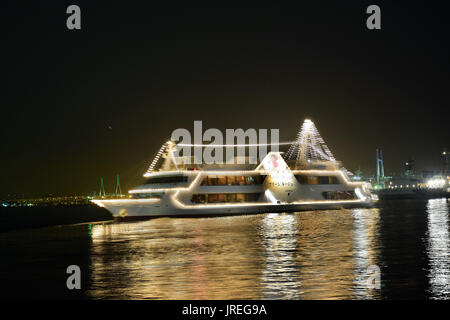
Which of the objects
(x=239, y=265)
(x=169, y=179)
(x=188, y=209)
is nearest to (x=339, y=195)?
(x=188, y=209)

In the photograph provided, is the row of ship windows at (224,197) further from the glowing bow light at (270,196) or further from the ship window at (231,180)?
the ship window at (231,180)

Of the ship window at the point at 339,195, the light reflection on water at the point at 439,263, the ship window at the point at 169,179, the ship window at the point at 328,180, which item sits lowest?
the light reflection on water at the point at 439,263

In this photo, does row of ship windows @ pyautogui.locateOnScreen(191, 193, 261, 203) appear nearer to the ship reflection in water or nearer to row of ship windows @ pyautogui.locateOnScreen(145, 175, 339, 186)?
row of ship windows @ pyautogui.locateOnScreen(145, 175, 339, 186)

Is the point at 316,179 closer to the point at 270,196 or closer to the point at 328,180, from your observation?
the point at 328,180

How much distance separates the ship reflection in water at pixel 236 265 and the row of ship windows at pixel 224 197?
15.7 m

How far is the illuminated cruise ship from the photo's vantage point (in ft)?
147

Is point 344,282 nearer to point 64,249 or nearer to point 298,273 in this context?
point 298,273

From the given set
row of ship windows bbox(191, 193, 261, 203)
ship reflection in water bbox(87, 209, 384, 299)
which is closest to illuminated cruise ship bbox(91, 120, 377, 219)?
row of ship windows bbox(191, 193, 261, 203)

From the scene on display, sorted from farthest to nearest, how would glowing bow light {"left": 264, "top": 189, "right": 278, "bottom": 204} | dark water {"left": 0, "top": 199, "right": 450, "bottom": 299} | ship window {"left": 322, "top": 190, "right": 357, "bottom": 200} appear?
1. ship window {"left": 322, "top": 190, "right": 357, "bottom": 200}
2. glowing bow light {"left": 264, "top": 189, "right": 278, "bottom": 204}
3. dark water {"left": 0, "top": 199, "right": 450, "bottom": 299}

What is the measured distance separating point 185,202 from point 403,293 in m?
33.2

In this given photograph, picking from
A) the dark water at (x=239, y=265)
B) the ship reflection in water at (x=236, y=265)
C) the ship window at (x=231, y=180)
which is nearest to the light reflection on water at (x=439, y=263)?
the dark water at (x=239, y=265)

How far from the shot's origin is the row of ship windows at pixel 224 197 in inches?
1827

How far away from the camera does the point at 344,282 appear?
46.5 ft
